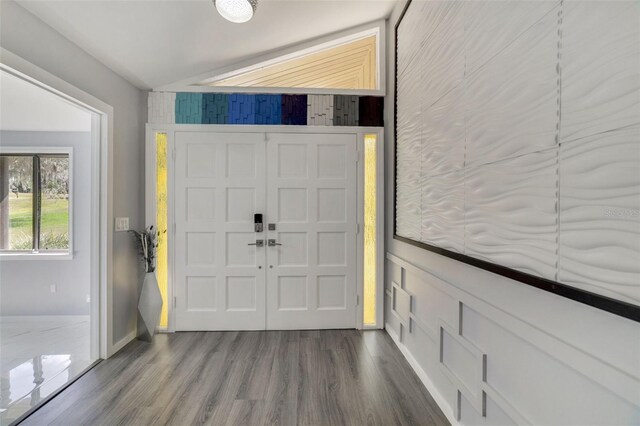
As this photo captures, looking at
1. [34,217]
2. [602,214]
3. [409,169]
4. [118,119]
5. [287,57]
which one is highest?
[287,57]

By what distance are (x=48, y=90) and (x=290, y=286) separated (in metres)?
2.44

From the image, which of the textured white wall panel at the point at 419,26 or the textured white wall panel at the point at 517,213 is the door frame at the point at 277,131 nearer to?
the textured white wall panel at the point at 419,26

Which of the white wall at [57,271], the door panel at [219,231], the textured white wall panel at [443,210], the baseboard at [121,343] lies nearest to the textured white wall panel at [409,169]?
the textured white wall panel at [443,210]

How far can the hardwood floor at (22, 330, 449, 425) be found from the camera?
1.75 m

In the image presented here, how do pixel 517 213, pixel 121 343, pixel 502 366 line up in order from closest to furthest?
pixel 517 213 < pixel 502 366 < pixel 121 343

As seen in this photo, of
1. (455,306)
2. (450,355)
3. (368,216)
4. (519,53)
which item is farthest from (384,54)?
(450,355)

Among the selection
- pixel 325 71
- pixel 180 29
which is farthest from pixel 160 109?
pixel 325 71

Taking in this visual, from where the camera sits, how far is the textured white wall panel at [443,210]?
5.31 feet

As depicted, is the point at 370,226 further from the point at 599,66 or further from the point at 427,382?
the point at 599,66

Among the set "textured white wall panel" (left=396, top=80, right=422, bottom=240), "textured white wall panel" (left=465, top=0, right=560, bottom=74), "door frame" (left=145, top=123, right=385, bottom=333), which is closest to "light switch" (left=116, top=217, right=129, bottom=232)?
"door frame" (left=145, top=123, right=385, bottom=333)

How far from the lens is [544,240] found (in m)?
1.05

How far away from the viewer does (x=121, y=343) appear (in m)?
2.61

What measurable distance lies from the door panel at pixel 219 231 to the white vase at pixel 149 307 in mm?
230

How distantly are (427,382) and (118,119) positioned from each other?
3.35 metres
